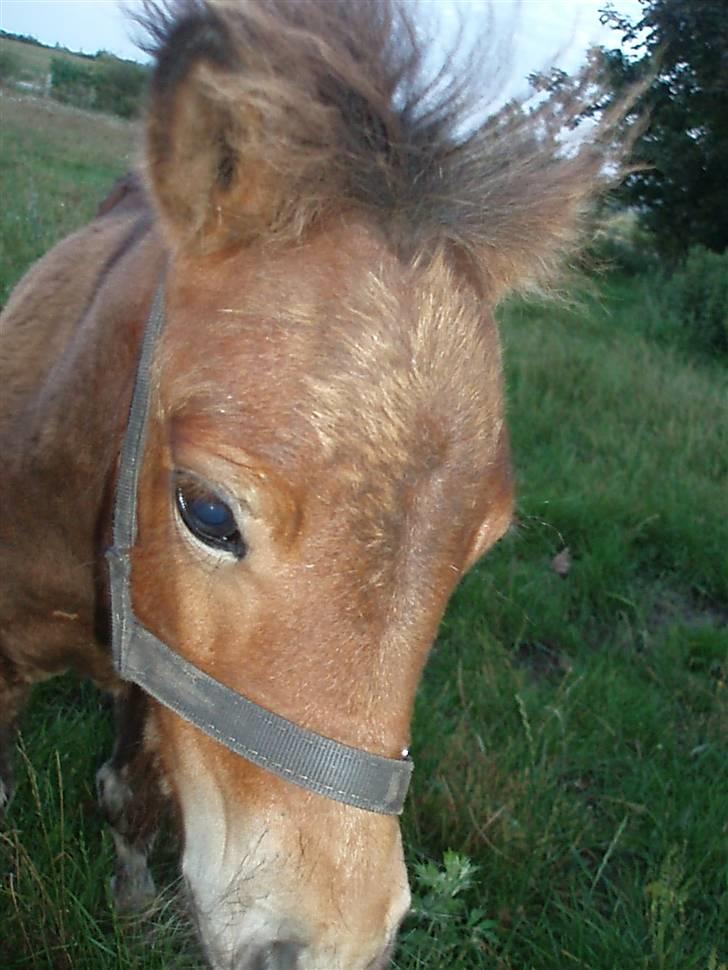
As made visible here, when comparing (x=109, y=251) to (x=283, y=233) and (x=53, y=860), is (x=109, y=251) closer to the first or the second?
(x=283, y=233)

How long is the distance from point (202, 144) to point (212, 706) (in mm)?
931

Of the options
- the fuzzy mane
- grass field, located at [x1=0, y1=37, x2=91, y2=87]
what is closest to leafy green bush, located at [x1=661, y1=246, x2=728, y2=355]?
grass field, located at [x1=0, y1=37, x2=91, y2=87]

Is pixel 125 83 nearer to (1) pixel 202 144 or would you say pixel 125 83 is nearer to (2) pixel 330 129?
(1) pixel 202 144

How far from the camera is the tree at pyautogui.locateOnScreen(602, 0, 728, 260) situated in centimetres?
822

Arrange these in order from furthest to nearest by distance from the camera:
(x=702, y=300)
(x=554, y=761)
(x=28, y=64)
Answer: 1. (x=28, y=64)
2. (x=702, y=300)
3. (x=554, y=761)

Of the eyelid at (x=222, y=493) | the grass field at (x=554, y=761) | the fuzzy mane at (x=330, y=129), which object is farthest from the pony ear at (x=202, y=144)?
the eyelid at (x=222, y=493)

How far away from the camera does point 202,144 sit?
145 cm

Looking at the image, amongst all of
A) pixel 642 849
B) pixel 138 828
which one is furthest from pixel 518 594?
pixel 138 828

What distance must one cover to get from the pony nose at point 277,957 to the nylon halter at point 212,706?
0.77 ft

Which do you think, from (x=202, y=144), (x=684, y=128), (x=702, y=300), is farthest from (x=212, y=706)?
(x=684, y=128)

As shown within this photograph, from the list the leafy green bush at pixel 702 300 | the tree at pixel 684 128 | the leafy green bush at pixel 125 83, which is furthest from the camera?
the leafy green bush at pixel 702 300

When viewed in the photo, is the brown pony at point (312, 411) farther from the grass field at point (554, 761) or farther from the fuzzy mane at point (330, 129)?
the grass field at point (554, 761)

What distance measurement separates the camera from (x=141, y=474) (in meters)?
1.60

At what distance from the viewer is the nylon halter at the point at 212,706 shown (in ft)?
4.47
